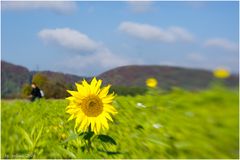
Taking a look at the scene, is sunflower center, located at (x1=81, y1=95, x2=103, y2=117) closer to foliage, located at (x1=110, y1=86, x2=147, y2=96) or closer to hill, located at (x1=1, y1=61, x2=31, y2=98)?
foliage, located at (x1=110, y1=86, x2=147, y2=96)

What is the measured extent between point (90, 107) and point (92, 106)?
12mm

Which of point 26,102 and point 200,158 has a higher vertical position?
point 26,102

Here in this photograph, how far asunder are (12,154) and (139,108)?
2.15ft

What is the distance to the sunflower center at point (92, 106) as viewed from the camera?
2373mm

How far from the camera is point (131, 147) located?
8.11ft

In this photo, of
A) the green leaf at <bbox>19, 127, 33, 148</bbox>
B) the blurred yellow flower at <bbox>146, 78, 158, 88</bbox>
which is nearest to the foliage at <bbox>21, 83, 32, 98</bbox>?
the green leaf at <bbox>19, 127, 33, 148</bbox>

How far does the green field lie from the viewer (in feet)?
6.53

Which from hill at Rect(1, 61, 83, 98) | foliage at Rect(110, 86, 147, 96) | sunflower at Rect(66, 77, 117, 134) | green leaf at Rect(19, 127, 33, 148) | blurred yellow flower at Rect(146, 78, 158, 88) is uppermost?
hill at Rect(1, 61, 83, 98)

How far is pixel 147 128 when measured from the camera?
246 centimetres

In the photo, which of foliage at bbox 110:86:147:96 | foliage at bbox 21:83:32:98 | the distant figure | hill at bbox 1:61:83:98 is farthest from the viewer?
foliage at bbox 21:83:32:98

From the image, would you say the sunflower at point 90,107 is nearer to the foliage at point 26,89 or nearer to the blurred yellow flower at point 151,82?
the blurred yellow flower at point 151,82

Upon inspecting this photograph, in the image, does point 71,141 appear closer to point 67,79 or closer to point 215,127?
point 67,79

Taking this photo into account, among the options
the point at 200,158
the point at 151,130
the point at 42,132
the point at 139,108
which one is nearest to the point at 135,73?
the point at 139,108

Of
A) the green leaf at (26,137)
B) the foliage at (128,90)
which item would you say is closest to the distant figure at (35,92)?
the green leaf at (26,137)
